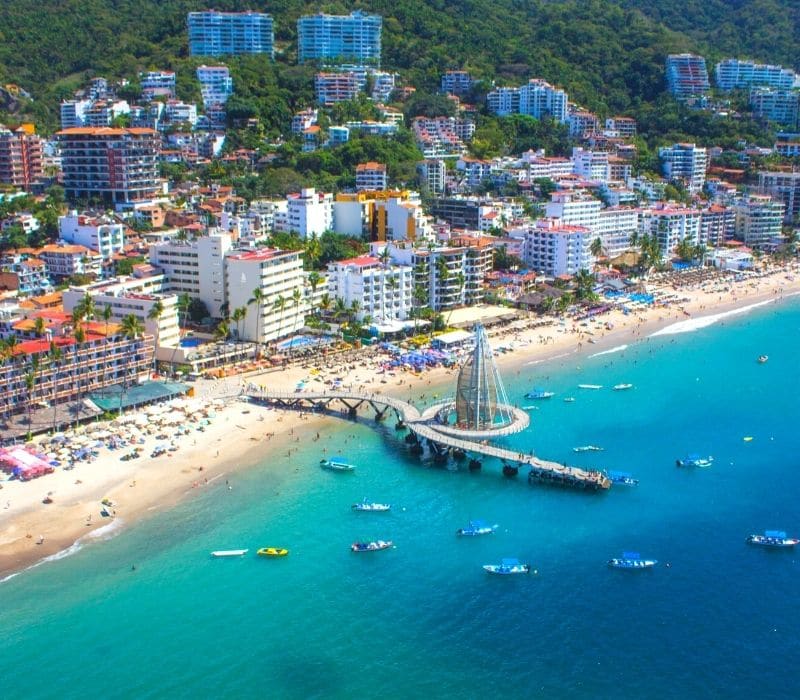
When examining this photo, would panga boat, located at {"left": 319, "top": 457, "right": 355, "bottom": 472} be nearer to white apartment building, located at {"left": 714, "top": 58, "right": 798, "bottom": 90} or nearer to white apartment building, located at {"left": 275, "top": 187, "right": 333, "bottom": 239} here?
white apartment building, located at {"left": 275, "top": 187, "right": 333, "bottom": 239}

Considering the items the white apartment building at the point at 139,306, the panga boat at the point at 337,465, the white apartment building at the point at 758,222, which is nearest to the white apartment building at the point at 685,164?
the white apartment building at the point at 758,222

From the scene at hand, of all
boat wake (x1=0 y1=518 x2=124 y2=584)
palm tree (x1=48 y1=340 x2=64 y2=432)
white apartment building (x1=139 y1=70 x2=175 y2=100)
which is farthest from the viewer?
white apartment building (x1=139 y1=70 x2=175 y2=100)

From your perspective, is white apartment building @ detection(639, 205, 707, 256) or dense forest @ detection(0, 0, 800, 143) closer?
white apartment building @ detection(639, 205, 707, 256)

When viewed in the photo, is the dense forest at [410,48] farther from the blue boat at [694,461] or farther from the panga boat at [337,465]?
the blue boat at [694,461]

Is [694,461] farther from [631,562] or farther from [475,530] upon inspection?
[475,530]

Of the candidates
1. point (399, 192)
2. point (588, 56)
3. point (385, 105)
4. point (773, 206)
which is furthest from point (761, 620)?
point (588, 56)

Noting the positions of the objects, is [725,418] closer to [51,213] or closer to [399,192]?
[399,192]

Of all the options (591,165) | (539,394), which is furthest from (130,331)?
(591,165)

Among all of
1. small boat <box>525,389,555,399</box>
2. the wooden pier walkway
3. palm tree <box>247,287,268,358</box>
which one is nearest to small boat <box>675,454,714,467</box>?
the wooden pier walkway
